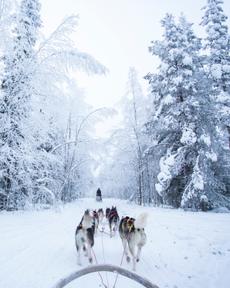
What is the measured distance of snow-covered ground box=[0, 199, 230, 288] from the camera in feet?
17.0

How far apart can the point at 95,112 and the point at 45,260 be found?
19.0 meters

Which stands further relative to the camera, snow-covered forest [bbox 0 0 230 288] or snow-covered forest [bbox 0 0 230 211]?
snow-covered forest [bbox 0 0 230 211]

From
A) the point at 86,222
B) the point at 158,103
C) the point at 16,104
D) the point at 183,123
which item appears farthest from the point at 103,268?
the point at 158,103

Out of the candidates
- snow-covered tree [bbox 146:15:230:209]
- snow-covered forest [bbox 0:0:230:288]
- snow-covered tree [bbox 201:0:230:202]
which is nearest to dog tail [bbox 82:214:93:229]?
snow-covered forest [bbox 0:0:230:288]

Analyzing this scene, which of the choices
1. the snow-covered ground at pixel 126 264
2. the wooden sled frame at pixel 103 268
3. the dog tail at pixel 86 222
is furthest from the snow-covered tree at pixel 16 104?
the wooden sled frame at pixel 103 268

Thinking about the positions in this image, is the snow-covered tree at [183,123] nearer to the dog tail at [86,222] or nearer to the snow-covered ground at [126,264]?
the snow-covered ground at [126,264]

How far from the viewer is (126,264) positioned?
6305mm

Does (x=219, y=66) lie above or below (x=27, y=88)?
above

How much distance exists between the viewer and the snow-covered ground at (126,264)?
17.0ft

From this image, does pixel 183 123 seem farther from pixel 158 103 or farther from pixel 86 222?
pixel 86 222

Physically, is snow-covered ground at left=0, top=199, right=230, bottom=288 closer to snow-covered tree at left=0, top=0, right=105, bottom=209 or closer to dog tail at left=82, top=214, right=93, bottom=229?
dog tail at left=82, top=214, right=93, bottom=229

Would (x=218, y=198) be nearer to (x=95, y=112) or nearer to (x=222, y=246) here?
(x=222, y=246)

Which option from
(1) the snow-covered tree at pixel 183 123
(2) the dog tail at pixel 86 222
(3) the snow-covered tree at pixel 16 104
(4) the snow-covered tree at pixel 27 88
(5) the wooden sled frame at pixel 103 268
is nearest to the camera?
(5) the wooden sled frame at pixel 103 268

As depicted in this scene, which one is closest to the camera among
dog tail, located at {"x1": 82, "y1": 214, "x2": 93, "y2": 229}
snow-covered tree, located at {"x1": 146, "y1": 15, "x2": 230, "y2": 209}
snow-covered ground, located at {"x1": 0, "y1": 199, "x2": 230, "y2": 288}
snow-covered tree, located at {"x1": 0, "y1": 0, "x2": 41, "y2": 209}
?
snow-covered ground, located at {"x1": 0, "y1": 199, "x2": 230, "y2": 288}
